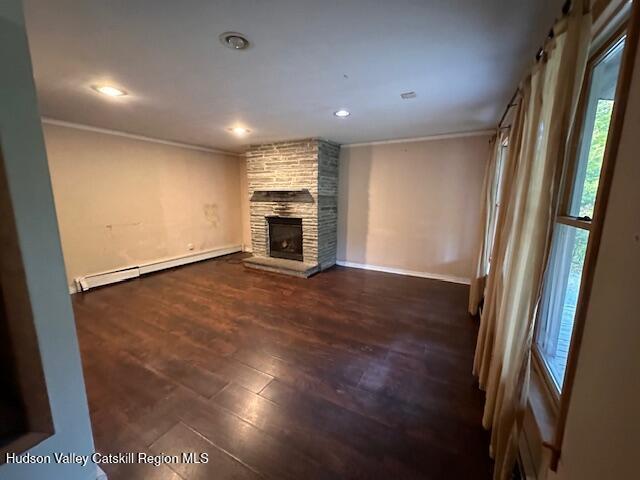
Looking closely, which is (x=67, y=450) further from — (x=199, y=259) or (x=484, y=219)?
(x=199, y=259)

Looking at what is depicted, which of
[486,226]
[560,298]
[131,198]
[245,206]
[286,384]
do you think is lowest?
[286,384]

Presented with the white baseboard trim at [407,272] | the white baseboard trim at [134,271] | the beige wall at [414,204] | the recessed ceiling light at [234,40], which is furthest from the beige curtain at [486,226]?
the white baseboard trim at [134,271]

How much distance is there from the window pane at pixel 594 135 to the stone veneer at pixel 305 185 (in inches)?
131

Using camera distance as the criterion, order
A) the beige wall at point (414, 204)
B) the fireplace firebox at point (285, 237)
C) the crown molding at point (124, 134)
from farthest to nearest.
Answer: the fireplace firebox at point (285, 237) < the beige wall at point (414, 204) < the crown molding at point (124, 134)

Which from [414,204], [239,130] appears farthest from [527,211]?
[239,130]

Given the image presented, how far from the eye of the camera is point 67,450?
111cm

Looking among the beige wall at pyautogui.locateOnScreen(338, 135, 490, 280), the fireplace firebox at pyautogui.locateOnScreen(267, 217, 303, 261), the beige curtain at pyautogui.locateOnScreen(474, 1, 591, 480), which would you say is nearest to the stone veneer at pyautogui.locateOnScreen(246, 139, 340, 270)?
the fireplace firebox at pyautogui.locateOnScreen(267, 217, 303, 261)

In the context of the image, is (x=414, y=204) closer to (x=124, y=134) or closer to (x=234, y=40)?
(x=234, y=40)

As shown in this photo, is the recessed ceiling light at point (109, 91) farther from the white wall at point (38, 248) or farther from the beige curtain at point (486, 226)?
the beige curtain at point (486, 226)

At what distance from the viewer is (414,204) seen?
423 cm

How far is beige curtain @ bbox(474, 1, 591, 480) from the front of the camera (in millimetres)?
936

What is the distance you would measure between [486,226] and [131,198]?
5098 millimetres

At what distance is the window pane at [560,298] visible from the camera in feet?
4.22

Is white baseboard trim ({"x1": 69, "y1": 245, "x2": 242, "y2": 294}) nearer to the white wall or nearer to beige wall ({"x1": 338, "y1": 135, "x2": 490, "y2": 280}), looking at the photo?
beige wall ({"x1": 338, "y1": 135, "x2": 490, "y2": 280})
